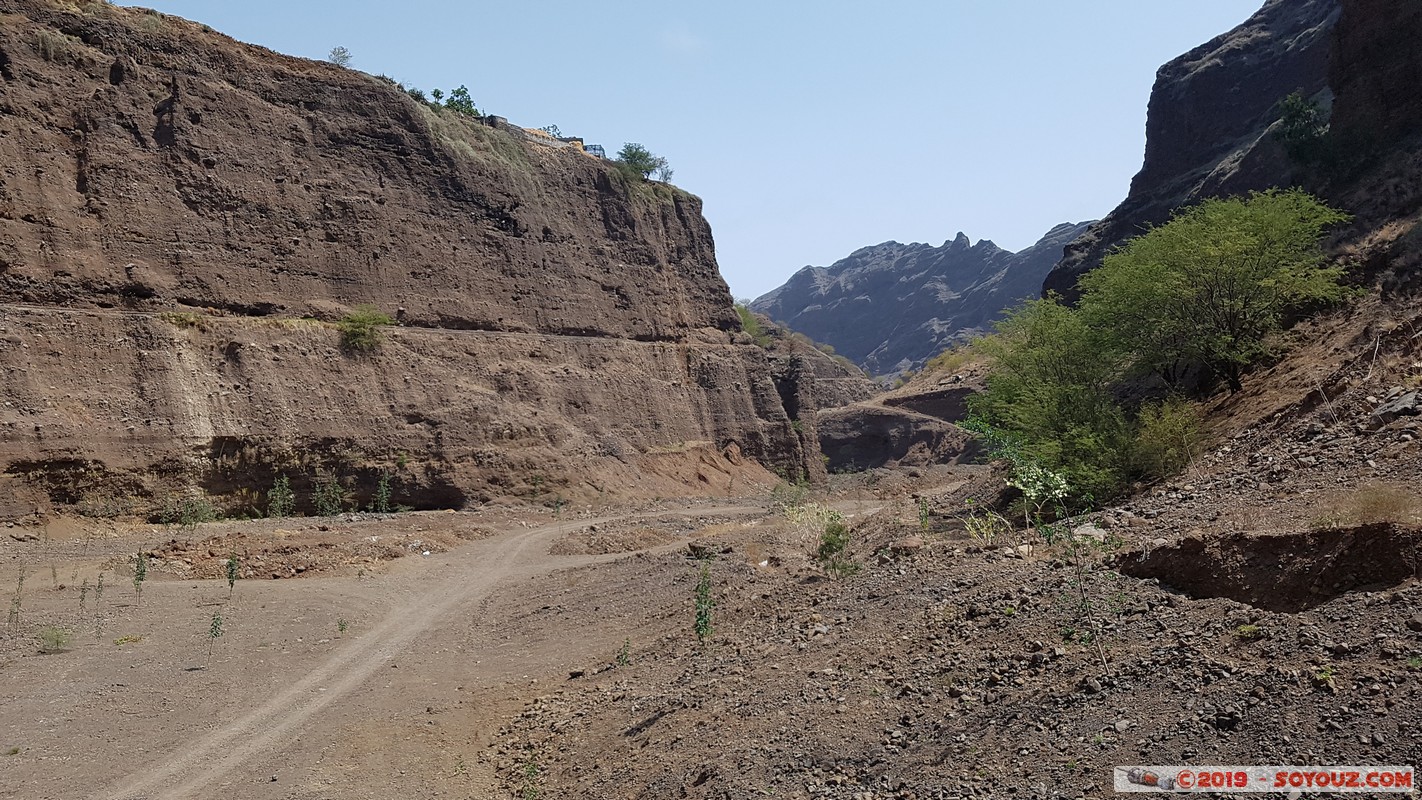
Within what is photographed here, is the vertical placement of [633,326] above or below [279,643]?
above

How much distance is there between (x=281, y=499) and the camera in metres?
22.7

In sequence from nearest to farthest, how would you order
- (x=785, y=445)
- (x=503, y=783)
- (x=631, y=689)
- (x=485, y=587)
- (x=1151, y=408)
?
(x=503, y=783) → (x=631, y=689) → (x=1151, y=408) → (x=485, y=587) → (x=785, y=445)

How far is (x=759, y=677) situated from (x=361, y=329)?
75.2 ft

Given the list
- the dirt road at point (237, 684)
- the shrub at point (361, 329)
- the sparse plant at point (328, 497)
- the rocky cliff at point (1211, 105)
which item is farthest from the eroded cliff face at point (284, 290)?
the rocky cliff at point (1211, 105)

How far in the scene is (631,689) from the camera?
8.56m

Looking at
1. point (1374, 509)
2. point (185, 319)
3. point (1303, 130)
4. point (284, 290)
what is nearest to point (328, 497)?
point (185, 319)

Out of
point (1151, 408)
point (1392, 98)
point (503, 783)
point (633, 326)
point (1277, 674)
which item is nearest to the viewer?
point (1277, 674)

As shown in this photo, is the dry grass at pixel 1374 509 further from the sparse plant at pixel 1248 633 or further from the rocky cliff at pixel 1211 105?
the rocky cliff at pixel 1211 105

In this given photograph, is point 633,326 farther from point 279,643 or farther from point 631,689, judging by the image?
point 631,689

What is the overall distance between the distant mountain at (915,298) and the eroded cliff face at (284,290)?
113m

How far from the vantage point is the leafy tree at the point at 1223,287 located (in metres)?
15.7

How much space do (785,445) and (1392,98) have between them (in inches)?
1015

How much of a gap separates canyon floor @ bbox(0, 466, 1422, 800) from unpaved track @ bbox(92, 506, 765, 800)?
0.15 feet

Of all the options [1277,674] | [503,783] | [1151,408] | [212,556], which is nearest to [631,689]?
[503,783]
